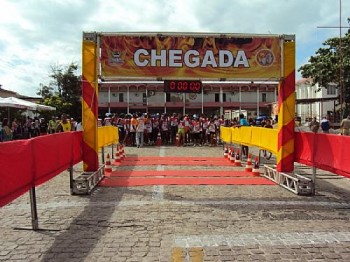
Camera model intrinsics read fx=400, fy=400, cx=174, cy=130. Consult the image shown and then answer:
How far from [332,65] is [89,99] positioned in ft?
98.4

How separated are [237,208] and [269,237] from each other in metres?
1.86

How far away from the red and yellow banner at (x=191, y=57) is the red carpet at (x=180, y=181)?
269 centimetres

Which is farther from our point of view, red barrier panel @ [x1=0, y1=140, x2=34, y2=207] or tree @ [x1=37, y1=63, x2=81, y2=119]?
tree @ [x1=37, y1=63, x2=81, y2=119]

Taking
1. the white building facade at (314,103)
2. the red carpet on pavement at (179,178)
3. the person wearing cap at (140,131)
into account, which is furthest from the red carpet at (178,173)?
the white building facade at (314,103)

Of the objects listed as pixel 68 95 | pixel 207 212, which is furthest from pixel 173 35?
pixel 68 95

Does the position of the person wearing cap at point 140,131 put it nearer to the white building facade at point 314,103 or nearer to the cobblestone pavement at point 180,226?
the cobblestone pavement at point 180,226

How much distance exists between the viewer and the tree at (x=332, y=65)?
3378 centimetres

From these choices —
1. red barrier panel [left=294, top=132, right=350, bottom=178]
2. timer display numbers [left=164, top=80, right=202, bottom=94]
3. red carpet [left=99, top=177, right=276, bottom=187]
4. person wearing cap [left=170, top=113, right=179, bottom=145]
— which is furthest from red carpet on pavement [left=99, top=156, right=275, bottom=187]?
person wearing cap [left=170, top=113, right=179, bottom=145]

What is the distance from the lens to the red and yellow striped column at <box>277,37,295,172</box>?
32.0 ft

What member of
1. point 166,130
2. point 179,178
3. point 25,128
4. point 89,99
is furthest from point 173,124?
point 89,99

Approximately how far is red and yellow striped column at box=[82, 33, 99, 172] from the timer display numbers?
71.1 inches

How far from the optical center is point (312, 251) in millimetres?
5090

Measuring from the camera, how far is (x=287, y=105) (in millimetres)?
9820

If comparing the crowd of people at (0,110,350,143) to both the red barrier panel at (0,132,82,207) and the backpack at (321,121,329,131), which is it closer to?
the backpack at (321,121,329,131)
